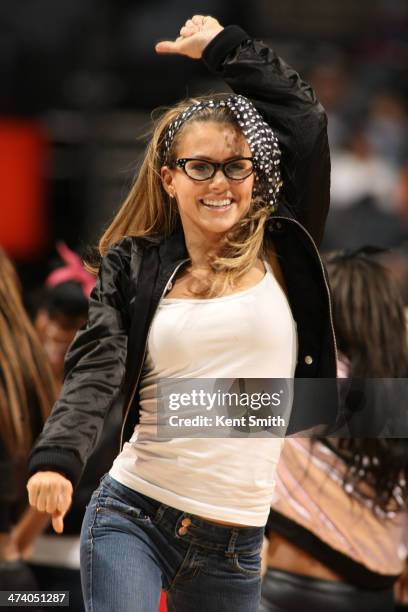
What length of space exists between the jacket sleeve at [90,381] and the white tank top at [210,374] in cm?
9

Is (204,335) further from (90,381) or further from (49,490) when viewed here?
(49,490)

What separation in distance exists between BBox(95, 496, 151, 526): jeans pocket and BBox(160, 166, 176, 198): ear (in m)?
0.64

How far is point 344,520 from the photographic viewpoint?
10.7 feet

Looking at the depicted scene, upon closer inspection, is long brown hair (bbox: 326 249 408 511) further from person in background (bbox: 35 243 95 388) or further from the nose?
the nose

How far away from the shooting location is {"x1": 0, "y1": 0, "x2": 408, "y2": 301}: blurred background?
6.85 meters

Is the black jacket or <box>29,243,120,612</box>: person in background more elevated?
the black jacket

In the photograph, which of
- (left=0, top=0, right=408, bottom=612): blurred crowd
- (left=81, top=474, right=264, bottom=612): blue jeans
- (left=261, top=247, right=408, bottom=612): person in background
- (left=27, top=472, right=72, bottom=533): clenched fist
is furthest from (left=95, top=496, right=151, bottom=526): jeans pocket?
(left=0, top=0, right=408, bottom=612): blurred crowd

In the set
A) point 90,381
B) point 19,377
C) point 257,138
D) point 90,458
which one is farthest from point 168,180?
point 19,377

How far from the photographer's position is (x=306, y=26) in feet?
26.6

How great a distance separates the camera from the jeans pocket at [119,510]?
7.95 ft

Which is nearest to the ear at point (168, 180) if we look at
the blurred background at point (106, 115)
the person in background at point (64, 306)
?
the person in background at point (64, 306)

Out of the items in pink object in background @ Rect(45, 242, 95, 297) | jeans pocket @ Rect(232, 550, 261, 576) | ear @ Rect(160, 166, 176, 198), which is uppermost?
ear @ Rect(160, 166, 176, 198)

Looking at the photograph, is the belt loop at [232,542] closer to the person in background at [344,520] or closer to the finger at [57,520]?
the finger at [57,520]

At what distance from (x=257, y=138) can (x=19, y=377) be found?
120 centimetres
